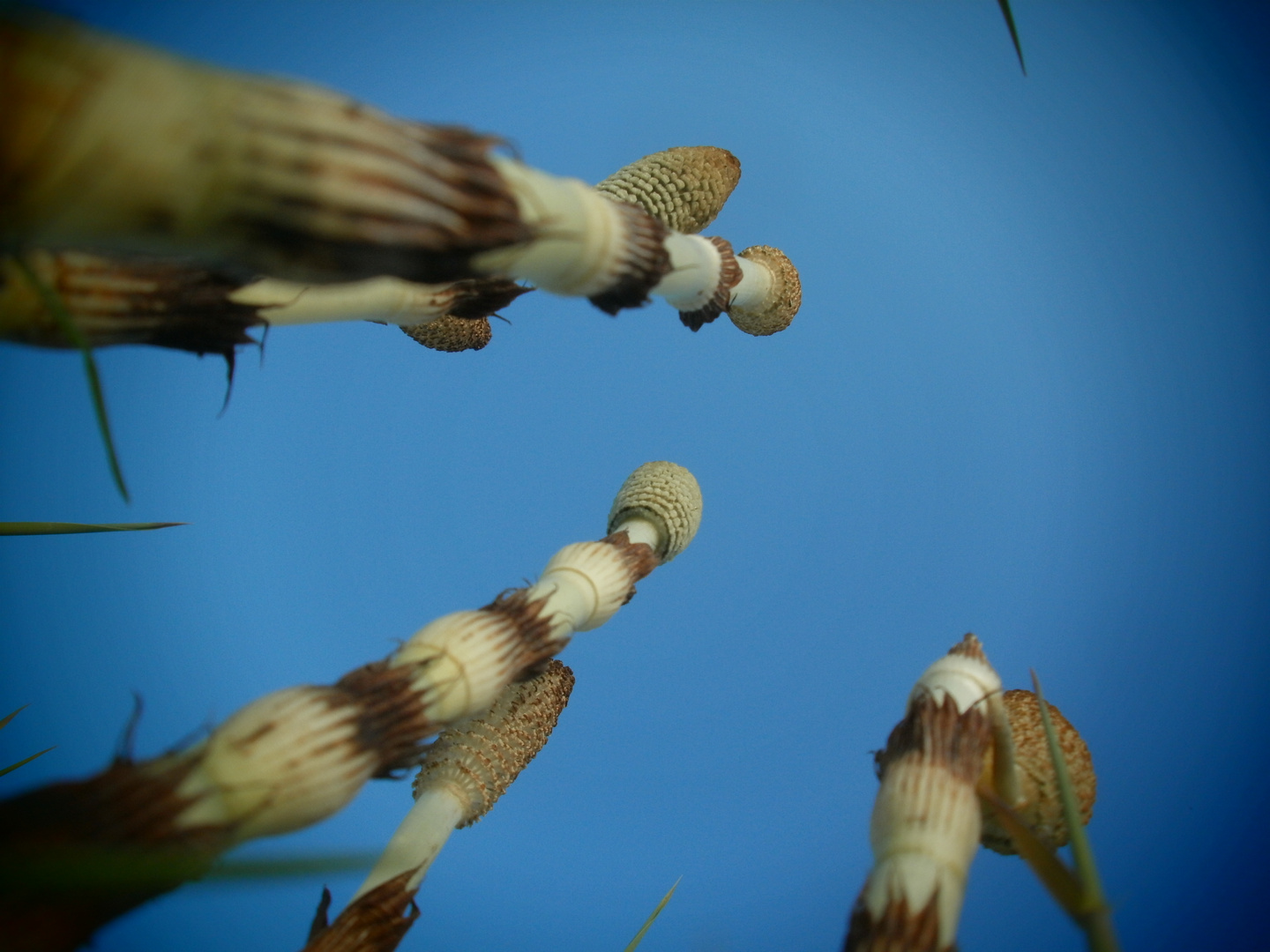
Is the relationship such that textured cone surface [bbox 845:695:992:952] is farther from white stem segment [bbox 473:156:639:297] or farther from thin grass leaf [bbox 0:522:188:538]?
thin grass leaf [bbox 0:522:188:538]

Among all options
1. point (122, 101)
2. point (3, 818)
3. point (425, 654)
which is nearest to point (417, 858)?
point (425, 654)

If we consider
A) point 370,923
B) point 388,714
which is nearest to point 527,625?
point 388,714

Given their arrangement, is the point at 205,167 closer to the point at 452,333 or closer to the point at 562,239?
the point at 562,239

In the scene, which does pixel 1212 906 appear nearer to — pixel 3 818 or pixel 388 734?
pixel 388 734

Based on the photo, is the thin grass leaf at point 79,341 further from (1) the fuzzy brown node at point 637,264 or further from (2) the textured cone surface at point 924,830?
(2) the textured cone surface at point 924,830

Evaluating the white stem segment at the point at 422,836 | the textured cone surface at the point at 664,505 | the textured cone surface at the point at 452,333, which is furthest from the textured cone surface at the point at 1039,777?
the textured cone surface at the point at 452,333
